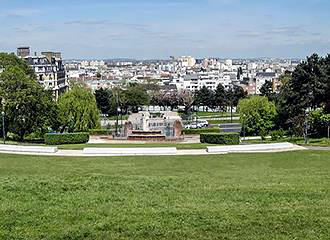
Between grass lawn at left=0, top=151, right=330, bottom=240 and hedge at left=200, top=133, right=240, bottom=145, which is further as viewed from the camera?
hedge at left=200, top=133, right=240, bottom=145

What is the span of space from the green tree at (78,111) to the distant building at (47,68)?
3791cm

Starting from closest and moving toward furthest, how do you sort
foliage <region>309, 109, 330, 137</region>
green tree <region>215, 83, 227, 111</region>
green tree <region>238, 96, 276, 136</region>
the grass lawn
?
the grass lawn → foliage <region>309, 109, 330, 137</region> → green tree <region>238, 96, 276, 136</region> → green tree <region>215, 83, 227, 111</region>

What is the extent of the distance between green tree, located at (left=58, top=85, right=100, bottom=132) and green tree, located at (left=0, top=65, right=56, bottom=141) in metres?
5.35

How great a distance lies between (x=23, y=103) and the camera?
114 feet

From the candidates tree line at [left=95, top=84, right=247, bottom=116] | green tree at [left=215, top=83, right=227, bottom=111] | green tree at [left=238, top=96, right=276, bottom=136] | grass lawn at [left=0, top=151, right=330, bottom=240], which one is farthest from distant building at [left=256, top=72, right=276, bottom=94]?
grass lawn at [left=0, top=151, right=330, bottom=240]

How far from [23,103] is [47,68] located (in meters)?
54.0

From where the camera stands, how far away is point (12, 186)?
36.0 feet

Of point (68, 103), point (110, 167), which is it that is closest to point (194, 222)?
point (110, 167)

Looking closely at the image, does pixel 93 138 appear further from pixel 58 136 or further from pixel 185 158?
pixel 185 158

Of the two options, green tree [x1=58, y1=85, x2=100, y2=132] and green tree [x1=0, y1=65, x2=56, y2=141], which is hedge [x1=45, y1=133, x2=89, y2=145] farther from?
green tree [x1=58, y1=85, x2=100, y2=132]

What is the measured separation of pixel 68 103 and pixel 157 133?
8856 mm

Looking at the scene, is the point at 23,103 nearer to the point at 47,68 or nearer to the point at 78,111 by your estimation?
the point at 78,111

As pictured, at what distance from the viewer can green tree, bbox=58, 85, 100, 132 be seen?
42797mm

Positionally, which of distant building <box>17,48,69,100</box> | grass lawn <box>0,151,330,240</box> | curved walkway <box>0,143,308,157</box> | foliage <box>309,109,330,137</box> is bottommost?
curved walkway <box>0,143,308,157</box>
